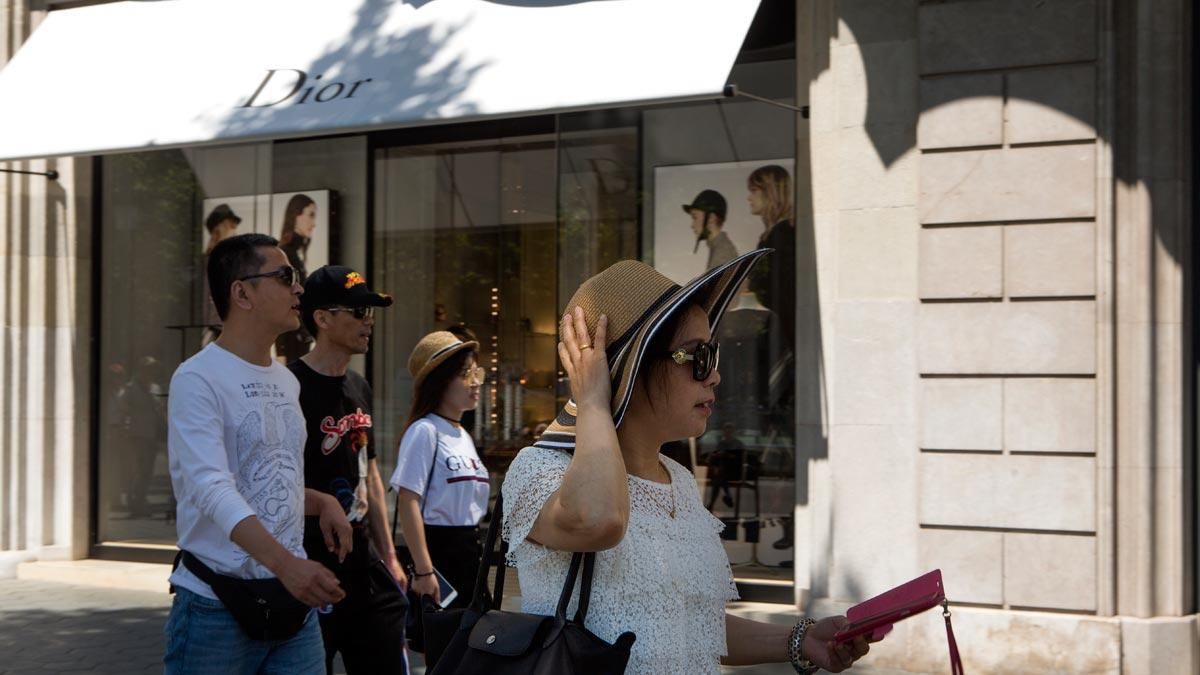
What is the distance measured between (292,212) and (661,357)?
9.67 metres

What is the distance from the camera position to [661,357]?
8.92 ft

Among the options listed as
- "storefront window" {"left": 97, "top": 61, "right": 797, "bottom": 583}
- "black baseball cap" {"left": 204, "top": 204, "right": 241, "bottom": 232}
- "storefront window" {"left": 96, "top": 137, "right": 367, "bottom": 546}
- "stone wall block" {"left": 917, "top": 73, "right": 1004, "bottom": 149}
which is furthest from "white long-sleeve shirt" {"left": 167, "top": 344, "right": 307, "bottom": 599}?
"black baseball cap" {"left": 204, "top": 204, "right": 241, "bottom": 232}

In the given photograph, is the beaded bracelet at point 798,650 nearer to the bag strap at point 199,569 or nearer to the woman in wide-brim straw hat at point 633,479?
the woman in wide-brim straw hat at point 633,479

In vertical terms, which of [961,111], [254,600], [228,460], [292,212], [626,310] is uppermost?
[961,111]

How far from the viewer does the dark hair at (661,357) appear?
2.70 metres

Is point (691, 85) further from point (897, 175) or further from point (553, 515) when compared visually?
point (553, 515)

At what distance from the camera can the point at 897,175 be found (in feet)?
27.9

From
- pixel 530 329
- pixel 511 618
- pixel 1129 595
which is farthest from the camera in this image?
pixel 530 329

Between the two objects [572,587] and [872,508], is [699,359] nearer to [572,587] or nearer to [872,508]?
[572,587]

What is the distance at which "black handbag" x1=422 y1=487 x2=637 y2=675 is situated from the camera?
96.9 inches

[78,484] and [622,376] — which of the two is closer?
[622,376]

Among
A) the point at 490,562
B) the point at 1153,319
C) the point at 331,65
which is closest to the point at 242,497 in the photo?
the point at 490,562

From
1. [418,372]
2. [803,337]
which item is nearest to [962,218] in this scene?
[803,337]

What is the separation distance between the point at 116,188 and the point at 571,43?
5.00 metres
